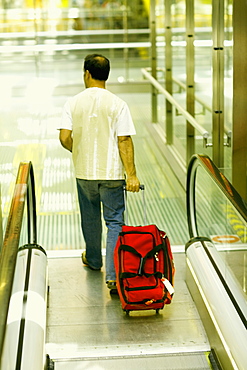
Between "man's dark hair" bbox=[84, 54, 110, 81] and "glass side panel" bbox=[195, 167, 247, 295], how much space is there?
1.03 meters

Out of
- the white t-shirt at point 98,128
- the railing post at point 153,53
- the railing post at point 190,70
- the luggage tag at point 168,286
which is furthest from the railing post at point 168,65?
the luggage tag at point 168,286

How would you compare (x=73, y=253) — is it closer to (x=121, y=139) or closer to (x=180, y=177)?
(x=121, y=139)

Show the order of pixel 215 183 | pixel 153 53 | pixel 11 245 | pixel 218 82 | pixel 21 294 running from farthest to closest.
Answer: pixel 153 53 < pixel 218 82 < pixel 215 183 < pixel 21 294 < pixel 11 245

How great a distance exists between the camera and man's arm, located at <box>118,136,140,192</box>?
177 inches

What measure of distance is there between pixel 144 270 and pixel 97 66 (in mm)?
1368

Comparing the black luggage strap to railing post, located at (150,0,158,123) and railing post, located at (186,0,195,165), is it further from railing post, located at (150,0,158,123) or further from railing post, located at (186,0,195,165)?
railing post, located at (150,0,158,123)

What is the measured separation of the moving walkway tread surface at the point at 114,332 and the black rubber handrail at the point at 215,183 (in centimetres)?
52

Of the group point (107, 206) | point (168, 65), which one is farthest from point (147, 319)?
point (168, 65)

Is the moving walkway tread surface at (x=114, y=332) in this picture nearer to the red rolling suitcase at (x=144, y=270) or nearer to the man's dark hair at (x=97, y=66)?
the red rolling suitcase at (x=144, y=270)

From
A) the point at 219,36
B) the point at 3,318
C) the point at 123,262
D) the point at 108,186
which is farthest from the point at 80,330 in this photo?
the point at 219,36

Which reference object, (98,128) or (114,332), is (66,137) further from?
(114,332)

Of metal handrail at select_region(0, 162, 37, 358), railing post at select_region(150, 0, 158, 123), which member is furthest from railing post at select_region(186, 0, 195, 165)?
metal handrail at select_region(0, 162, 37, 358)

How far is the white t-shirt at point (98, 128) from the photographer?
14.8 ft

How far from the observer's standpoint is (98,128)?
4551 millimetres
